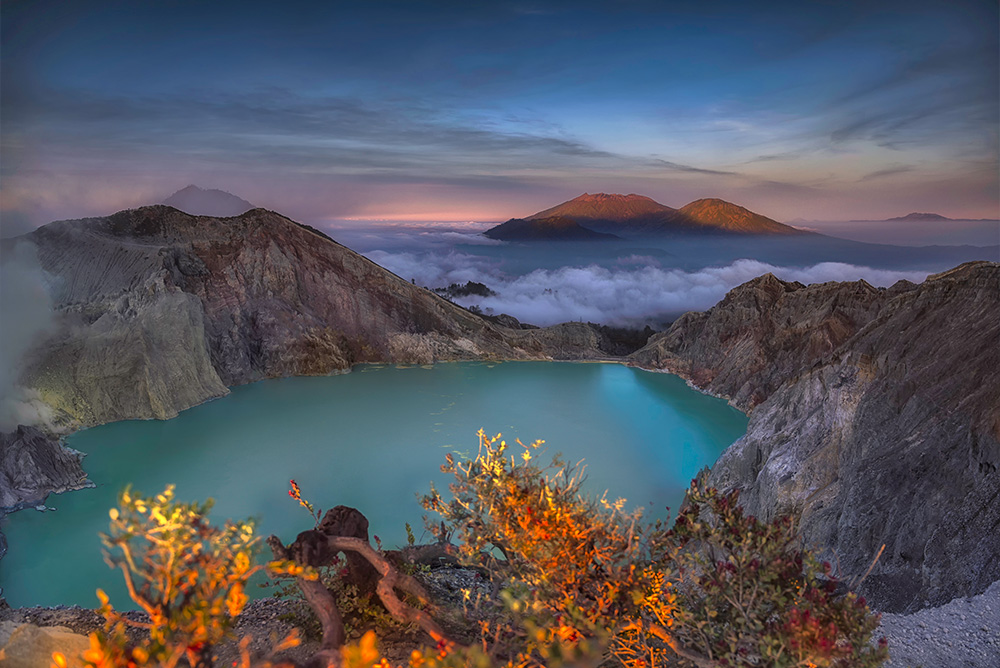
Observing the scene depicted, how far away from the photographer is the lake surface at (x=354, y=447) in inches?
538

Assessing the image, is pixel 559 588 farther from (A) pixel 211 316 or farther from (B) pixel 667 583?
(A) pixel 211 316

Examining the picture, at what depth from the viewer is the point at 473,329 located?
4091 cm

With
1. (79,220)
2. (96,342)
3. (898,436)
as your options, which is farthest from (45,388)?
(898,436)

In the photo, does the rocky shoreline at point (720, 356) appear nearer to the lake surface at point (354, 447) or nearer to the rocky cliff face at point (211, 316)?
the rocky cliff face at point (211, 316)

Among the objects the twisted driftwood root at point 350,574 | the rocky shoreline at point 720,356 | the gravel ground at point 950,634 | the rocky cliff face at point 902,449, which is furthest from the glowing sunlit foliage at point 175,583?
the rocky cliff face at point 902,449

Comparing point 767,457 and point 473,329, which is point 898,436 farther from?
point 473,329

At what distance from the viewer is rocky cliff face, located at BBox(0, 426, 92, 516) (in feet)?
48.1

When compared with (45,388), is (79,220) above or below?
above

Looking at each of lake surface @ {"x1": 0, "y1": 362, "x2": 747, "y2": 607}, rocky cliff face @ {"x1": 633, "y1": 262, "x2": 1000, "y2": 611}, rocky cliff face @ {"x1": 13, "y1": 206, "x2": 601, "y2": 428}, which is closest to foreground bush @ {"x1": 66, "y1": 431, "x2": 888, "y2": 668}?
rocky cliff face @ {"x1": 633, "y1": 262, "x2": 1000, "y2": 611}

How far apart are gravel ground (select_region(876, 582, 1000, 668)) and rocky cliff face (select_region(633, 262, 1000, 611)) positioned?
377 mm

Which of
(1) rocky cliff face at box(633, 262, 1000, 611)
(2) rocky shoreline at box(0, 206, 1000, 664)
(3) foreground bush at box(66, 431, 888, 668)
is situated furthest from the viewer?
(2) rocky shoreline at box(0, 206, 1000, 664)

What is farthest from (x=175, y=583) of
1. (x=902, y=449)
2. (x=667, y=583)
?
(x=902, y=449)

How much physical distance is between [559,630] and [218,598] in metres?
2.19

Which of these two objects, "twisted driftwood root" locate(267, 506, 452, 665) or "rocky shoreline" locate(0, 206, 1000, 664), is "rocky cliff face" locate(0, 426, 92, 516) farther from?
"twisted driftwood root" locate(267, 506, 452, 665)
